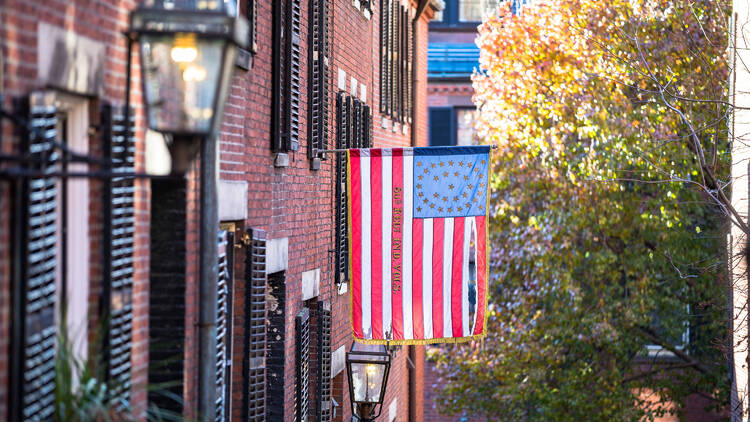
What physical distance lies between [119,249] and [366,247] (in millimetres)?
4596

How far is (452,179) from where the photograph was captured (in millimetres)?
9844

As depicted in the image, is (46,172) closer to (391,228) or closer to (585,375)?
(391,228)

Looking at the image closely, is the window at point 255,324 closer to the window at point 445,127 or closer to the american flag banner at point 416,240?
the american flag banner at point 416,240

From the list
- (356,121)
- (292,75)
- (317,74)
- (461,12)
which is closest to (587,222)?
(356,121)

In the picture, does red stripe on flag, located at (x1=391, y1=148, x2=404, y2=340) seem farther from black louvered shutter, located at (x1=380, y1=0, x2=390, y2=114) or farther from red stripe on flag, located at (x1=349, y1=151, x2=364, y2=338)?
black louvered shutter, located at (x1=380, y1=0, x2=390, y2=114)

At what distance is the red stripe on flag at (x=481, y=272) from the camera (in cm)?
992

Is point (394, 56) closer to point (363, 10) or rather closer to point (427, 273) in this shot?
point (363, 10)

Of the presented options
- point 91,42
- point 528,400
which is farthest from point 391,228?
point 528,400

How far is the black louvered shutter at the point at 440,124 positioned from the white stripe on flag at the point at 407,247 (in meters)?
20.9

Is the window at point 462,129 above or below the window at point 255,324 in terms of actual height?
above

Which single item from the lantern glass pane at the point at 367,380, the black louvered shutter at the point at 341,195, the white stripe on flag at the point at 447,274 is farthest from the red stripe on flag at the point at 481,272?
the black louvered shutter at the point at 341,195

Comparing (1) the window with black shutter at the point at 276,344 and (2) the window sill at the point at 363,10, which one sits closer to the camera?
(1) the window with black shutter at the point at 276,344

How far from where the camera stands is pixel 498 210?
1973 centimetres

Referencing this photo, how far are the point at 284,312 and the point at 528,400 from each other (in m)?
10.7
